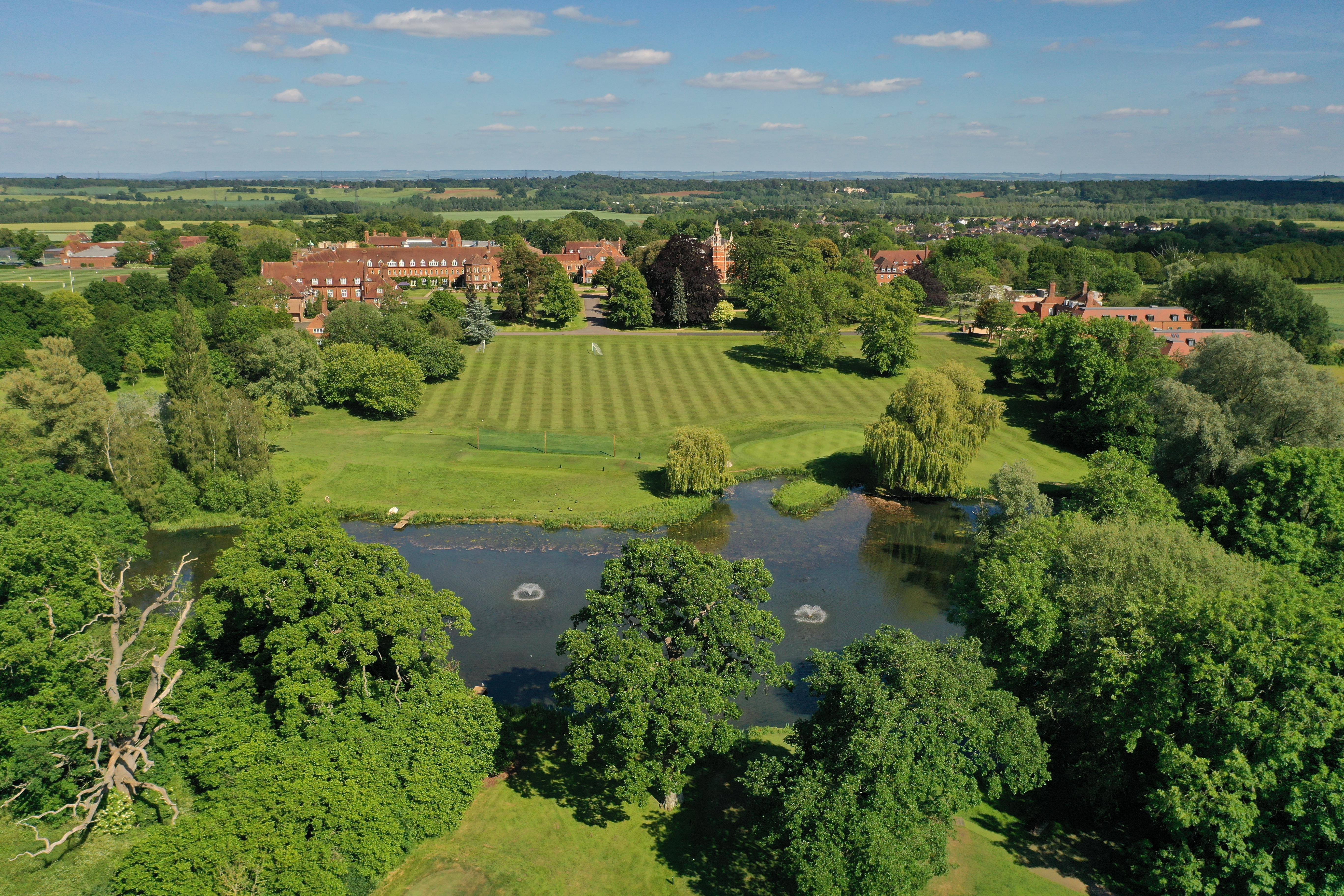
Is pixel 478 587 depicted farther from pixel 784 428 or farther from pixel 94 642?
pixel 784 428

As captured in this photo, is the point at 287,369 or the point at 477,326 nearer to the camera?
the point at 287,369

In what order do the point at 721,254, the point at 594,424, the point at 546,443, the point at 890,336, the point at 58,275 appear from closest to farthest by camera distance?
the point at 546,443, the point at 594,424, the point at 890,336, the point at 58,275, the point at 721,254

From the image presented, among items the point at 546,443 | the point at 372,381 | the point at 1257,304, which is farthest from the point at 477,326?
the point at 1257,304

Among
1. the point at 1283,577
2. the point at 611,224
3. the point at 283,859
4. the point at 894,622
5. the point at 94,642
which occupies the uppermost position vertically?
the point at 611,224

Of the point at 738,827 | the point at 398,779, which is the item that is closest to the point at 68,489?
the point at 398,779

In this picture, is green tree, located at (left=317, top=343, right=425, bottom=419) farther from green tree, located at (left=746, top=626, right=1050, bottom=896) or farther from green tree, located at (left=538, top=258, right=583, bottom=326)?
green tree, located at (left=746, top=626, right=1050, bottom=896)

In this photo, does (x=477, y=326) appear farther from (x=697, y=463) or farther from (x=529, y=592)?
(x=529, y=592)

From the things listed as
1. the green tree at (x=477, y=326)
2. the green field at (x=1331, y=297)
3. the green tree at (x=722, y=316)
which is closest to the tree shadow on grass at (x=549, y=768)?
the green tree at (x=477, y=326)
